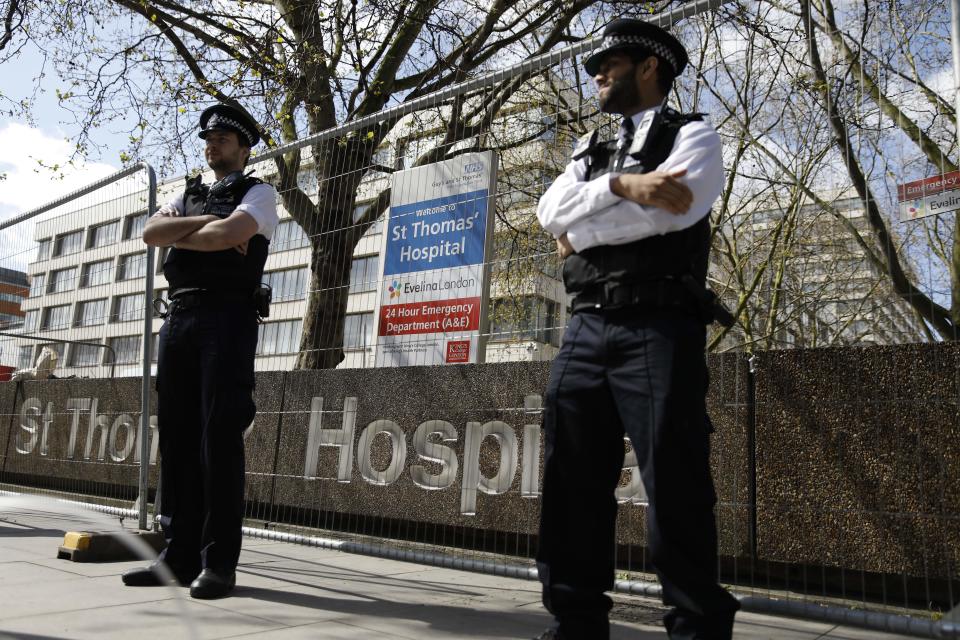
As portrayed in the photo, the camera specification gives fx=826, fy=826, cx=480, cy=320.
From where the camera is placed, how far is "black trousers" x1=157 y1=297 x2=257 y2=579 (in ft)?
12.0

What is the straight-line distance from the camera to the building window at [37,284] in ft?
27.5

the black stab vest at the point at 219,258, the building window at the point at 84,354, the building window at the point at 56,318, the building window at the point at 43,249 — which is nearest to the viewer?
the black stab vest at the point at 219,258

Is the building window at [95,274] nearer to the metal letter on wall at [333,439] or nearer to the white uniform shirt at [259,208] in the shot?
the metal letter on wall at [333,439]

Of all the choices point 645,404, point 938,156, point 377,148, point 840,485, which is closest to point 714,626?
point 645,404

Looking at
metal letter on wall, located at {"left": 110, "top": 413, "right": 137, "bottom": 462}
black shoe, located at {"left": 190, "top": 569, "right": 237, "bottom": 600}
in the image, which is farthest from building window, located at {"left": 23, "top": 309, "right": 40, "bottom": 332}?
black shoe, located at {"left": 190, "top": 569, "right": 237, "bottom": 600}

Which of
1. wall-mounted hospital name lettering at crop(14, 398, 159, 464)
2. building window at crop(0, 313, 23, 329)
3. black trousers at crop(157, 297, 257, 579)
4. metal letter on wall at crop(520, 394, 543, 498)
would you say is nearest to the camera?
black trousers at crop(157, 297, 257, 579)

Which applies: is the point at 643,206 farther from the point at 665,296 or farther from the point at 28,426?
the point at 28,426

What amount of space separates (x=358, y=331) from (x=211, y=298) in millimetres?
2124

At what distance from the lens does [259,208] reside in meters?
3.82

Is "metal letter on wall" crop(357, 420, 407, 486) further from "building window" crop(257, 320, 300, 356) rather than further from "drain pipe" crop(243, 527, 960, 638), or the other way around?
"building window" crop(257, 320, 300, 356)

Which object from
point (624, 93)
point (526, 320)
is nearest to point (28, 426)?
point (526, 320)

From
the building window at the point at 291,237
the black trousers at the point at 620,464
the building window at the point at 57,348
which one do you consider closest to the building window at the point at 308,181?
the building window at the point at 291,237

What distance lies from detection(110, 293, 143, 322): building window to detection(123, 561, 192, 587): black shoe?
10.3 feet

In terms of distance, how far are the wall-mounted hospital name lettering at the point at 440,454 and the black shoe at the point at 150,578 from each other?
5.62ft
